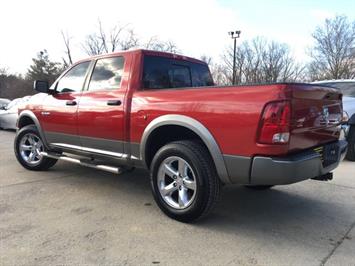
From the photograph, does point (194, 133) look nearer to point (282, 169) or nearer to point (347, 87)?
point (282, 169)

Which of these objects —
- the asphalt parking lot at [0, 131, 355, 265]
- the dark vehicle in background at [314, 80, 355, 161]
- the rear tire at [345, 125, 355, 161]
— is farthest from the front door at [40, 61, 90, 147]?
the rear tire at [345, 125, 355, 161]

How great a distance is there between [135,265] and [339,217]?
8.07 ft

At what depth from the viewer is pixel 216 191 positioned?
3.71 m

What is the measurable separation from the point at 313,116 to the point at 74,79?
3.43m

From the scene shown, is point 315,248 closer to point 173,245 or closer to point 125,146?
point 173,245

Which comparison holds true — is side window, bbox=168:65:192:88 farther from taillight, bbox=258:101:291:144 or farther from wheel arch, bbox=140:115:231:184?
taillight, bbox=258:101:291:144

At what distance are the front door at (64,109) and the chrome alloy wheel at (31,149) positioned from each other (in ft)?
1.93

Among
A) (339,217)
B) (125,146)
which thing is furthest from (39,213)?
(339,217)

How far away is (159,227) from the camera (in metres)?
3.82

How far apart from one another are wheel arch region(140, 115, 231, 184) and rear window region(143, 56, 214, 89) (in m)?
0.69

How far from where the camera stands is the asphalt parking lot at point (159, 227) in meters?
3.19

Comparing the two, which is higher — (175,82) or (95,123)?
(175,82)

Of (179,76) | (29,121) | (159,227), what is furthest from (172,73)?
(29,121)

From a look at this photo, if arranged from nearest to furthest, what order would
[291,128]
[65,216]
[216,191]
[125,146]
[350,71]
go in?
[291,128], [216,191], [65,216], [125,146], [350,71]
